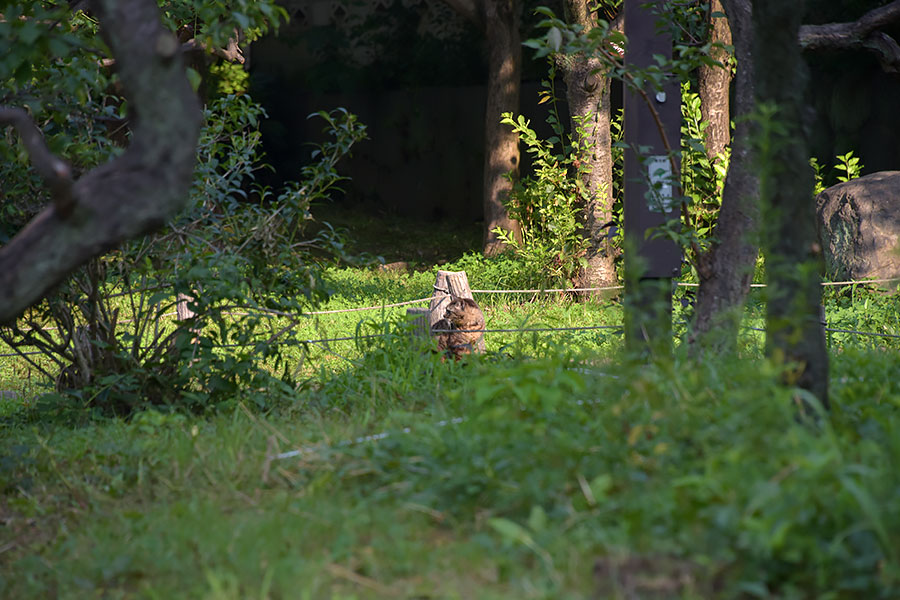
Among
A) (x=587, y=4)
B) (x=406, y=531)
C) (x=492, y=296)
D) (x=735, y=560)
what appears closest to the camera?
(x=735, y=560)

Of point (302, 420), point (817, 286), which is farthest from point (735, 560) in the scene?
point (302, 420)

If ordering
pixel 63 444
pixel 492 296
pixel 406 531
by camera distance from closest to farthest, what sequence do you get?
pixel 406 531, pixel 63 444, pixel 492 296

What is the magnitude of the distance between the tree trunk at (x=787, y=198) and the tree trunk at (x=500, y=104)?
8.16 metres

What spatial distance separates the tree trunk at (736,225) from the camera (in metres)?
4.16

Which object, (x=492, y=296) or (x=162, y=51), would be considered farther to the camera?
(x=492, y=296)

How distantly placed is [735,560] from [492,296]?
20.3 ft

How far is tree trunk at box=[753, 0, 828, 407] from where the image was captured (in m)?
2.76

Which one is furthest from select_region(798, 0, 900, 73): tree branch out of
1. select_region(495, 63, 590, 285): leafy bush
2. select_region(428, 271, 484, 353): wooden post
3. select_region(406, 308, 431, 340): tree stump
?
select_region(406, 308, 431, 340): tree stump

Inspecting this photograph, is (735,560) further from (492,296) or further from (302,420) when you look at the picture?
(492,296)

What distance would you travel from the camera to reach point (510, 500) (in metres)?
2.51

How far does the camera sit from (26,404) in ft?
16.9

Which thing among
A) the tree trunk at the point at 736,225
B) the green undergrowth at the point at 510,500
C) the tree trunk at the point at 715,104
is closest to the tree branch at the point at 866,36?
the tree trunk at the point at 715,104

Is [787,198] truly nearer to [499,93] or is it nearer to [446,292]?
[446,292]

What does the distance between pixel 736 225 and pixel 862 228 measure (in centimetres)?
457
